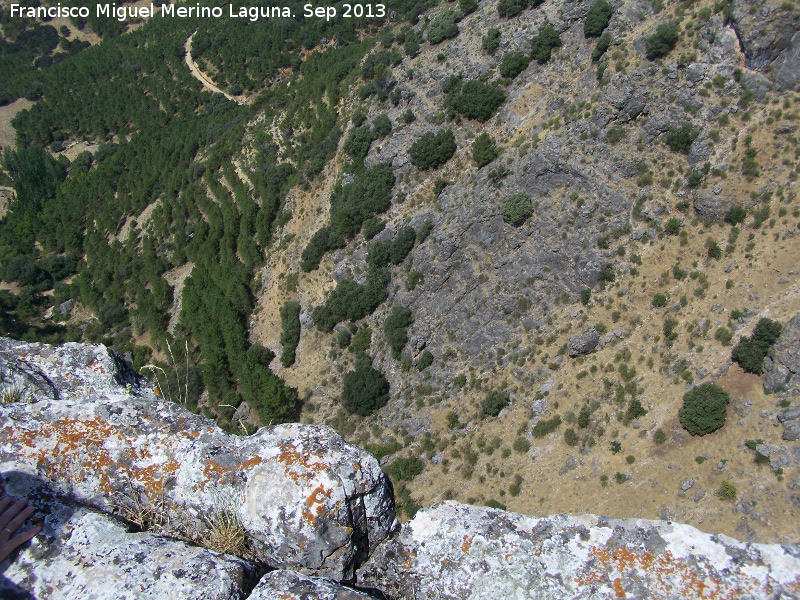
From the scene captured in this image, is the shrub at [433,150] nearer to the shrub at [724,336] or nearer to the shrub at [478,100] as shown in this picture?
the shrub at [478,100]

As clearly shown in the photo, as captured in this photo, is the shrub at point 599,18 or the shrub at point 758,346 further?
the shrub at point 599,18

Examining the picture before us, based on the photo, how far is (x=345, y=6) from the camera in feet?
250

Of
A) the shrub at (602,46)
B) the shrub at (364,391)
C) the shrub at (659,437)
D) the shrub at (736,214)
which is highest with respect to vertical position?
the shrub at (602,46)

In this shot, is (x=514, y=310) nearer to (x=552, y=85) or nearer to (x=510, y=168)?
(x=510, y=168)

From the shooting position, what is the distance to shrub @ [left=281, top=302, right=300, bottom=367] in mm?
43406

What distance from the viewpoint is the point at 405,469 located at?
105 feet

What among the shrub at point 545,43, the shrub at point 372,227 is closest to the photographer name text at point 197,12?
the shrub at point 545,43

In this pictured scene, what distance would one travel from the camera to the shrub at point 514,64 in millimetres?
38656

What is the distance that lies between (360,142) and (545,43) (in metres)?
16.7

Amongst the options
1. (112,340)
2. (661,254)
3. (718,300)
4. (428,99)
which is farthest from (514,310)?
(112,340)

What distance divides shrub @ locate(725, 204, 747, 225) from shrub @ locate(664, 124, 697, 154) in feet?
15.7

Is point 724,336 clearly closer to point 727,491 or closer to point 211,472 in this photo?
point 727,491

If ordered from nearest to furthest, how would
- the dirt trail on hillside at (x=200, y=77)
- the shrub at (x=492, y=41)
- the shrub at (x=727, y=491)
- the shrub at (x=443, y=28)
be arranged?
the shrub at (x=727, y=491) → the shrub at (x=492, y=41) → the shrub at (x=443, y=28) → the dirt trail on hillside at (x=200, y=77)

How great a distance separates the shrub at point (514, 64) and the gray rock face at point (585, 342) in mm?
21100
